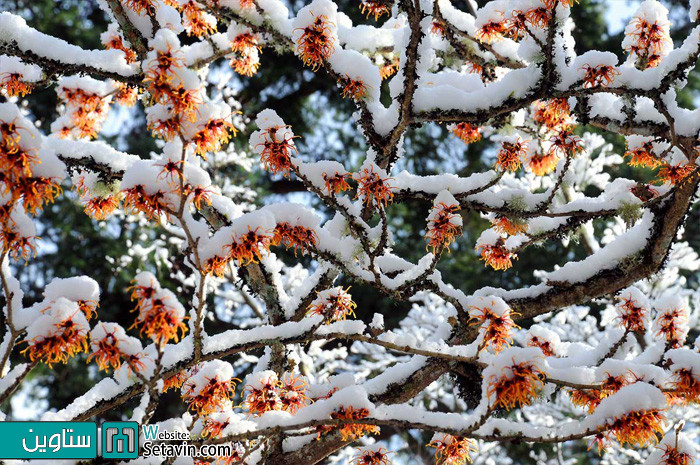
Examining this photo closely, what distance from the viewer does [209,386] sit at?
7.30ft

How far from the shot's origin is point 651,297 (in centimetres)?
677

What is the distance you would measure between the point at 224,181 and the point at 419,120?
17.2 feet

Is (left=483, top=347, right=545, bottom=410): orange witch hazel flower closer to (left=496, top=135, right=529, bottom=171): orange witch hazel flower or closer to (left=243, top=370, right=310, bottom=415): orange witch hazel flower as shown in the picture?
(left=243, top=370, right=310, bottom=415): orange witch hazel flower

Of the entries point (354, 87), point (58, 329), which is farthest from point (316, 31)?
point (58, 329)

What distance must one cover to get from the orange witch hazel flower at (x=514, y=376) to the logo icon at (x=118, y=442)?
1097 millimetres

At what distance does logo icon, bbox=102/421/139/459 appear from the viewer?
2002 millimetres

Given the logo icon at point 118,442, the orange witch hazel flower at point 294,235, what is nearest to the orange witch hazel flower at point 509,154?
the orange witch hazel flower at point 294,235

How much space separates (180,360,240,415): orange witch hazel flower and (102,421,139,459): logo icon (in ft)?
0.85

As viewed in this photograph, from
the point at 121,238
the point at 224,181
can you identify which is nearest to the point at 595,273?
the point at 224,181

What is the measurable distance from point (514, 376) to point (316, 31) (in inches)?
58.4

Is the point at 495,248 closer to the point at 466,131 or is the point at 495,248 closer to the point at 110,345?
the point at 466,131

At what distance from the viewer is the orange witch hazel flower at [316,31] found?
8.14 ft

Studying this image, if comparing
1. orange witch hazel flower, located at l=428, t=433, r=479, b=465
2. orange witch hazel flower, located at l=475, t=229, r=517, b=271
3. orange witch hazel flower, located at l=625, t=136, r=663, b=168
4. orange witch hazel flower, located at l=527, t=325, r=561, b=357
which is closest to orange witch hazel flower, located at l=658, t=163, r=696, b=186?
orange witch hazel flower, located at l=625, t=136, r=663, b=168

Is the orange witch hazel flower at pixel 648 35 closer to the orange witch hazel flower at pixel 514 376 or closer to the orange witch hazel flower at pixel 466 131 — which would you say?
the orange witch hazel flower at pixel 466 131
